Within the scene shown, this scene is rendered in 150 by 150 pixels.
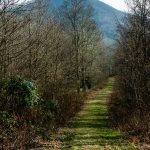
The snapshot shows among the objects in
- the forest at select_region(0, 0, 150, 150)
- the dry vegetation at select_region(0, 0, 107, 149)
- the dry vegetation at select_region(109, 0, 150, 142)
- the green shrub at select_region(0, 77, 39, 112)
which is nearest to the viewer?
the dry vegetation at select_region(0, 0, 107, 149)

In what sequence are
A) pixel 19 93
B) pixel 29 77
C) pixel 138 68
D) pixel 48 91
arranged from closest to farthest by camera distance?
pixel 19 93 → pixel 29 77 → pixel 138 68 → pixel 48 91

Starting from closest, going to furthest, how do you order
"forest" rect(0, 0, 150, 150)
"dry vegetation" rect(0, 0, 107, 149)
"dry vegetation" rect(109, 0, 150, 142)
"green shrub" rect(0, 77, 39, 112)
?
"dry vegetation" rect(0, 0, 107, 149), "forest" rect(0, 0, 150, 150), "green shrub" rect(0, 77, 39, 112), "dry vegetation" rect(109, 0, 150, 142)

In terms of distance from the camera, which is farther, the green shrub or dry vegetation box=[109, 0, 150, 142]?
dry vegetation box=[109, 0, 150, 142]

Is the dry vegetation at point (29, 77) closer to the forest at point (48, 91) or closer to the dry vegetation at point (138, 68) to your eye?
the forest at point (48, 91)

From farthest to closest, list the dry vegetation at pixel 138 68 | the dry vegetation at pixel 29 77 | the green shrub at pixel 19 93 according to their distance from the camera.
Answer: the dry vegetation at pixel 138 68 < the green shrub at pixel 19 93 < the dry vegetation at pixel 29 77

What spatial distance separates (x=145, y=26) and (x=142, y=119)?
7.23m

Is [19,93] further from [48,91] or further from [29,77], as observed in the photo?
[48,91]

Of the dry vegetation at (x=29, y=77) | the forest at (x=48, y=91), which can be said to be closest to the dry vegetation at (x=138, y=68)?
the forest at (x=48, y=91)

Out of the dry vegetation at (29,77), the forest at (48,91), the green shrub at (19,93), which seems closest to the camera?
the dry vegetation at (29,77)

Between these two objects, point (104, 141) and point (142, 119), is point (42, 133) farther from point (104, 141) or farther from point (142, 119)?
point (142, 119)

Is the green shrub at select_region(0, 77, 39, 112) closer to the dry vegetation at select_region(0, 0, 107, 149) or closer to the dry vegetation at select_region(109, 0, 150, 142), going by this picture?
the dry vegetation at select_region(0, 0, 107, 149)

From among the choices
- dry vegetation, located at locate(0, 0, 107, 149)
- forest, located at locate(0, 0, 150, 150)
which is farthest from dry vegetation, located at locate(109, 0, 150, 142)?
dry vegetation, located at locate(0, 0, 107, 149)

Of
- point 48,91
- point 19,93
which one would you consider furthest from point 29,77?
point 48,91

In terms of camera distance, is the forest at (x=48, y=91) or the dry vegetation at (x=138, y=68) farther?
the dry vegetation at (x=138, y=68)
